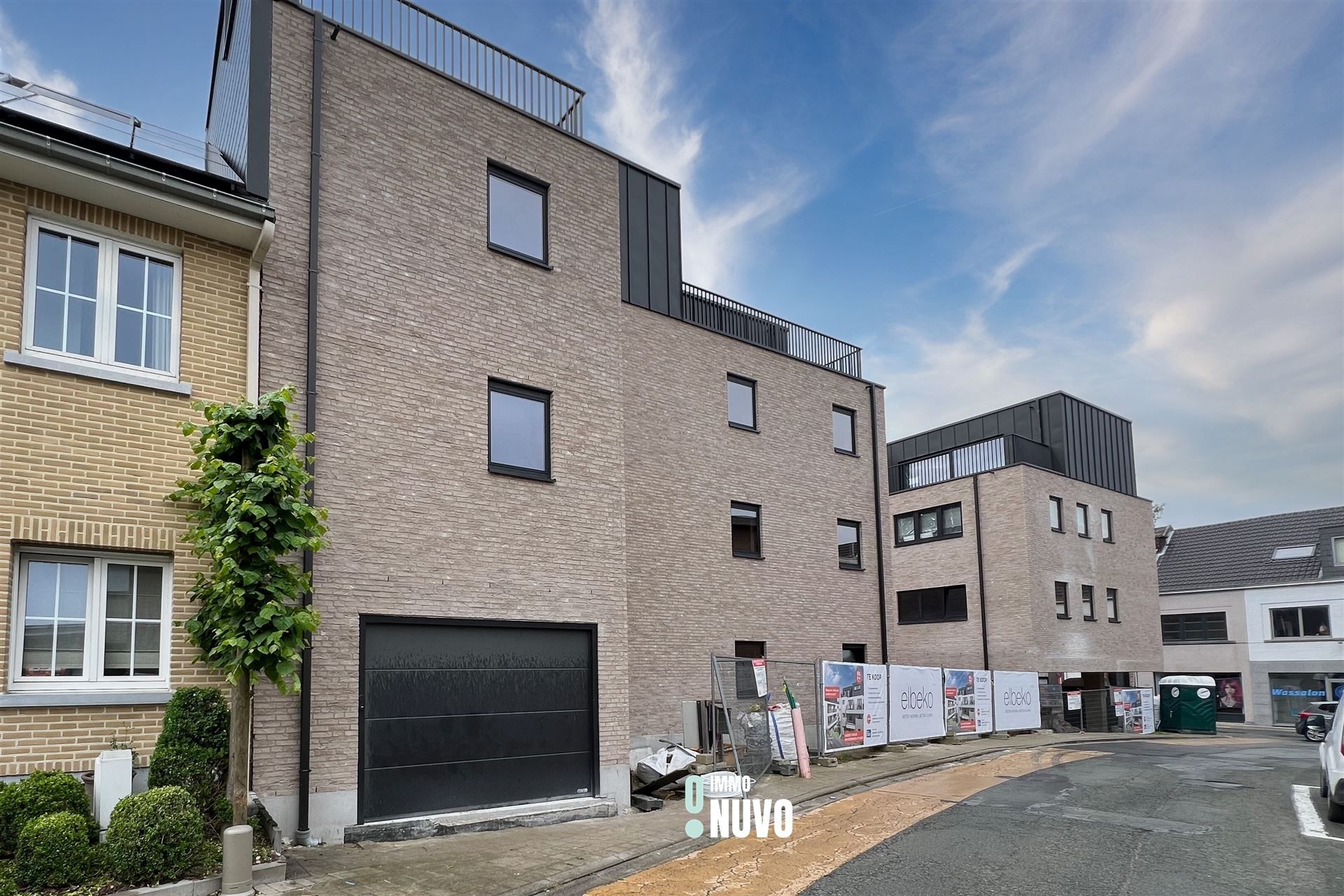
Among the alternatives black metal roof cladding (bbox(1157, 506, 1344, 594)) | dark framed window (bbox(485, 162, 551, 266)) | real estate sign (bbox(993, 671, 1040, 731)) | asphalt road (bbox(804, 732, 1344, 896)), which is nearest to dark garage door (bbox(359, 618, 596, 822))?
asphalt road (bbox(804, 732, 1344, 896))

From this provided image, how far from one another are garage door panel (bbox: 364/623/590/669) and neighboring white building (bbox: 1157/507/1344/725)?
34876mm

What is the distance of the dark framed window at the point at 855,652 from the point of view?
22.2 m

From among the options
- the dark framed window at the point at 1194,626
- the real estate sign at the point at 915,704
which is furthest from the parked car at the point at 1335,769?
the dark framed window at the point at 1194,626

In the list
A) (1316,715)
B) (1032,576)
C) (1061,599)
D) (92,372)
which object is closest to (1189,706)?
(1061,599)

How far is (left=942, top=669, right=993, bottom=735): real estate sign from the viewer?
2300 cm

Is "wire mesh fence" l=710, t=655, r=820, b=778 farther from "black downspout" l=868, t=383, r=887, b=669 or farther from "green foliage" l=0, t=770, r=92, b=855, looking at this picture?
"green foliage" l=0, t=770, r=92, b=855

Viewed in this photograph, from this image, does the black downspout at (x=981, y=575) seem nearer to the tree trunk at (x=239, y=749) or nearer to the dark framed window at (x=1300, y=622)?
the dark framed window at (x=1300, y=622)

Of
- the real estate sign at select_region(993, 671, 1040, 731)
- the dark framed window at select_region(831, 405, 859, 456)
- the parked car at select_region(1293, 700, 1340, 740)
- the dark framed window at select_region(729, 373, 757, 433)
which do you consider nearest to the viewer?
the parked car at select_region(1293, 700, 1340, 740)

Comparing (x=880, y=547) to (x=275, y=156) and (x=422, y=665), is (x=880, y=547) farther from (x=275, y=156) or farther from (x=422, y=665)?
(x=275, y=156)

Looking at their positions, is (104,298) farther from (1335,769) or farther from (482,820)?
(1335,769)

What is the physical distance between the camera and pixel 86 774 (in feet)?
27.7

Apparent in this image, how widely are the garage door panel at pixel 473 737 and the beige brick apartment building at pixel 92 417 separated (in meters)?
2.31

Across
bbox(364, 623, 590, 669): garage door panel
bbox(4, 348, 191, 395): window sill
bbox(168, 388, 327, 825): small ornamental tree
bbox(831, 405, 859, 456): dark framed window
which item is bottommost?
bbox(364, 623, 590, 669): garage door panel

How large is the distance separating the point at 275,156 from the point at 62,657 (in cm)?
592
